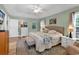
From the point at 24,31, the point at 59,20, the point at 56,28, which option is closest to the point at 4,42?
the point at 24,31

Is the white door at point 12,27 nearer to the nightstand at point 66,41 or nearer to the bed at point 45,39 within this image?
the bed at point 45,39

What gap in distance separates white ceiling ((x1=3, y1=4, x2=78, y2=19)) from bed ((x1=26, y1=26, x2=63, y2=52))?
0.35m

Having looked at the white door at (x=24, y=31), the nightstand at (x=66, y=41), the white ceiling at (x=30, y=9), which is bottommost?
the nightstand at (x=66, y=41)

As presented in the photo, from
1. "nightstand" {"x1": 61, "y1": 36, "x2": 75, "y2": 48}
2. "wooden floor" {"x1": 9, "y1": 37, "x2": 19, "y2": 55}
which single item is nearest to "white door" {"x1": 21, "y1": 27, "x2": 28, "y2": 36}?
"wooden floor" {"x1": 9, "y1": 37, "x2": 19, "y2": 55}

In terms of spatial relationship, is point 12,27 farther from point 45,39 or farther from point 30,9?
point 45,39

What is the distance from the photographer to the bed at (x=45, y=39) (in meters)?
2.04

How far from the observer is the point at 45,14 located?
2062mm

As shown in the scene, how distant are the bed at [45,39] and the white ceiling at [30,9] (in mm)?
351

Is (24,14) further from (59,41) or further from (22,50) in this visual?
(59,41)

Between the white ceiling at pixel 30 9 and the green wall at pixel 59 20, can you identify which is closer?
the white ceiling at pixel 30 9

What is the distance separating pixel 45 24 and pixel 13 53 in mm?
824

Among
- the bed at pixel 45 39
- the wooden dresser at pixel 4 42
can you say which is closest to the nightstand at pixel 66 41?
the bed at pixel 45 39

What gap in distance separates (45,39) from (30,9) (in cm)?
65
